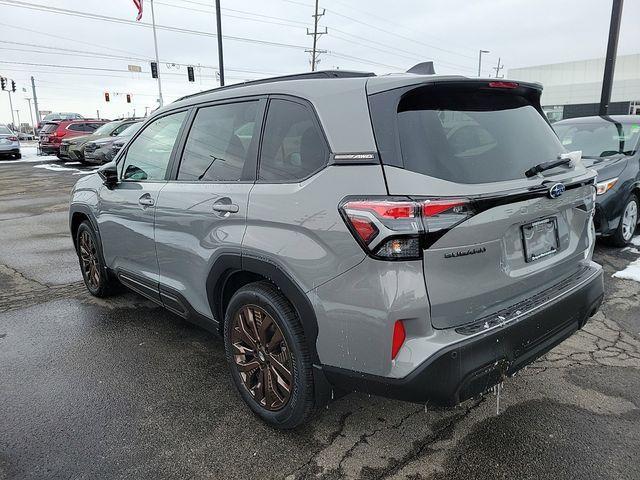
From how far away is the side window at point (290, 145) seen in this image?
2346 mm

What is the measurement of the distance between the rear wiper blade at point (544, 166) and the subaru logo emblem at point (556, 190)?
0.11 metres

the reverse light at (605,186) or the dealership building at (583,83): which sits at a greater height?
the dealership building at (583,83)

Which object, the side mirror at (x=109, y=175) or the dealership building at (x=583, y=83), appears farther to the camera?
the dealership building at (x=583, y=83)

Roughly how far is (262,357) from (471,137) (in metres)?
1.56

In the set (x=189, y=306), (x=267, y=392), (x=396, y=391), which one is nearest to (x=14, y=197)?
(x=189, y=306)

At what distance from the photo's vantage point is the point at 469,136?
90.4 inches

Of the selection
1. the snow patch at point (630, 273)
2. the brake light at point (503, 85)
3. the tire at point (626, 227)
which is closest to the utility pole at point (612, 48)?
the tire at point (626, 227)

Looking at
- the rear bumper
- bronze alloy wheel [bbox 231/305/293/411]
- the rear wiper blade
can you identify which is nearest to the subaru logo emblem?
the rear wiper blade

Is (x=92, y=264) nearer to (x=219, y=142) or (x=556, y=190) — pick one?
(x=219, y=142)

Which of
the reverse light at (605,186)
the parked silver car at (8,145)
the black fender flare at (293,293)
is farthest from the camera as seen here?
the parked silver car at (8,145)

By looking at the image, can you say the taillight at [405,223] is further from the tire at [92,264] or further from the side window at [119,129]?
the side window at [119,129]

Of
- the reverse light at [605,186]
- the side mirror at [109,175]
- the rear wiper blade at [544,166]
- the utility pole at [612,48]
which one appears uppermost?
the utility pole at [612,48]

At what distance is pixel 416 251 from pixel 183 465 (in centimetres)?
157

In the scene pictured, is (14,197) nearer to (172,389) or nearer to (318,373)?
(172,389)
